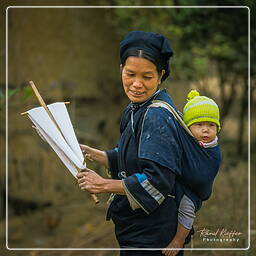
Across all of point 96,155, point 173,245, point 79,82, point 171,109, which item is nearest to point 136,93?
point 171,109

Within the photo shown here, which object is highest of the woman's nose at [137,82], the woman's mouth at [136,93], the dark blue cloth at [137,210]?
the woman's nose at [137,82]

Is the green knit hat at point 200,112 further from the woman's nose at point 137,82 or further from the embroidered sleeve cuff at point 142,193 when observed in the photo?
the embroidered sleeve cuff at point 142,193

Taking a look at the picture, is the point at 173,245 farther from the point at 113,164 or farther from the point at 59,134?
the point at 59,134

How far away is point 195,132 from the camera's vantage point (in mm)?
3281

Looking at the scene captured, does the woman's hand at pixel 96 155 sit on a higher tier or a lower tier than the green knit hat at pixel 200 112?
lower

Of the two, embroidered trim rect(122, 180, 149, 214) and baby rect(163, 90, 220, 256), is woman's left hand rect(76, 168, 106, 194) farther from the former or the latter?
baby rect(163, 90, 220, 256)

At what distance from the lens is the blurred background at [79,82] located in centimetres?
757

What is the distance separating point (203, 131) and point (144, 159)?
1.37ft

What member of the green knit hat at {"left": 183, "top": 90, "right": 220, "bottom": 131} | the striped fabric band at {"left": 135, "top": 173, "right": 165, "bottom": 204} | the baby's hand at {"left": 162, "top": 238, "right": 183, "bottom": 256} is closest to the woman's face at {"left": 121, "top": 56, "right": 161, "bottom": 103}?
the green knit hat at {"left": 183, "top": 90, "right": 220, "bottom": 131}

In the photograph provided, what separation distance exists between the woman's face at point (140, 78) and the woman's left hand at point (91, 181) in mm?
461

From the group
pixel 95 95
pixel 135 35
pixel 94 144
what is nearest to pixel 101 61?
pixel 95 95

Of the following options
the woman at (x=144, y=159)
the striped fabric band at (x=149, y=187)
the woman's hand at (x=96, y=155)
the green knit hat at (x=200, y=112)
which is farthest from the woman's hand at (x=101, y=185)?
the green knit hat at (x=200, y=112)

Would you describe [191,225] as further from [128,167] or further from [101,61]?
[101,61]

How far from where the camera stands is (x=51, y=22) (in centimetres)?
812
